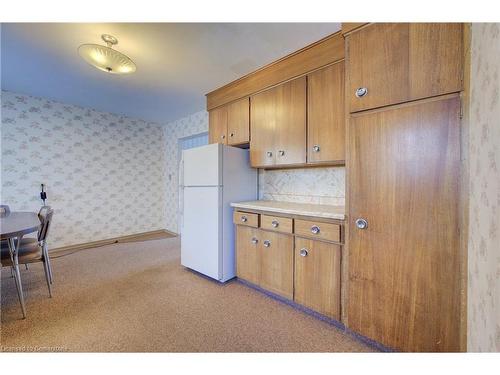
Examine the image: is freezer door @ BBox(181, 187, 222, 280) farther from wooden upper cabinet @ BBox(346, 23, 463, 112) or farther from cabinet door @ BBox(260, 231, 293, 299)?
wooden upper cabinet @ BBox(346, 23, 463, 112)

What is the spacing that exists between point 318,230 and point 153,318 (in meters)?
1.48

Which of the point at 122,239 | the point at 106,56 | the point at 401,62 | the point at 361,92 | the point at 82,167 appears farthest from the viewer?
the point at 122,239

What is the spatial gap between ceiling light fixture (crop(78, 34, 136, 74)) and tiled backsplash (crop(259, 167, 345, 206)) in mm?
1736

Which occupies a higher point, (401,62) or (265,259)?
(401,62)

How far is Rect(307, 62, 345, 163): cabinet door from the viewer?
164cm

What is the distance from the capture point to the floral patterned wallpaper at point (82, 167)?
293 centimetres

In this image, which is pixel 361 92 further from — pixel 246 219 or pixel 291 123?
pixel 246 219

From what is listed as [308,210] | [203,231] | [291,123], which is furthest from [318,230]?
[203,231]

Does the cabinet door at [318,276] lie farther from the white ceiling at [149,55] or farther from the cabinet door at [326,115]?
the white ceiling at [149,55]

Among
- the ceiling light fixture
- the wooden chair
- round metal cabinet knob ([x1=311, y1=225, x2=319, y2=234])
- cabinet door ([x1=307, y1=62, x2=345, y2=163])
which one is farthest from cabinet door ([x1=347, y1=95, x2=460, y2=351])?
the wooden chair

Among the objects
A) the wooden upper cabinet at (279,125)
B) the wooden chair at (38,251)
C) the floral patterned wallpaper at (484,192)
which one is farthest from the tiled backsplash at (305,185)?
the wooden chair at (38,251)

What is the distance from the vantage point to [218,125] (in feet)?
8.55
